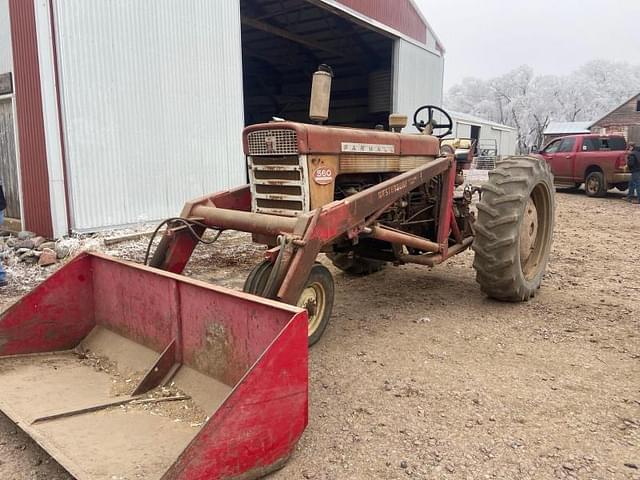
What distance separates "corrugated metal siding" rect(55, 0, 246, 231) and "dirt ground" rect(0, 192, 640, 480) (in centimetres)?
304

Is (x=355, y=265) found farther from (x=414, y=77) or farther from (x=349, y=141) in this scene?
(x=414, y=77)

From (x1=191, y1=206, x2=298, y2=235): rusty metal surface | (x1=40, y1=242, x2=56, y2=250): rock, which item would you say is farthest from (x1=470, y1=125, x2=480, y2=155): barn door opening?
(x1=191, y1=206, x2=298, y2=235): rusty metal surface

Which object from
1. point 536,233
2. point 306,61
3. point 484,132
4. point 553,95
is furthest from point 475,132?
point 553,95

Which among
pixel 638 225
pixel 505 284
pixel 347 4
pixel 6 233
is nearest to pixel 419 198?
pixel 505 284

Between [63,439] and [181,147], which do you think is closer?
[63,439]

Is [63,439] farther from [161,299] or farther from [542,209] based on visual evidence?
[542,209]

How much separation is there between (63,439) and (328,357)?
6.04 ft

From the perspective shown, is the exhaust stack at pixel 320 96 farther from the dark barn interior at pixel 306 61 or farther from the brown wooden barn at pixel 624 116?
the brown wooden barn at pixel 624 116

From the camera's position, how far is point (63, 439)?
2.32 meters

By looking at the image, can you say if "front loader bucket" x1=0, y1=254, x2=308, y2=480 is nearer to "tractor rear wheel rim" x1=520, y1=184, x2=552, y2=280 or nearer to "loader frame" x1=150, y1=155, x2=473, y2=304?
"loader frame" x1=150, y1=155, x2=473, y2=304

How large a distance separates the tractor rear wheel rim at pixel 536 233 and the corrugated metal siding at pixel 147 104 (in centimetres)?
562

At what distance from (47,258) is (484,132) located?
33.5 m

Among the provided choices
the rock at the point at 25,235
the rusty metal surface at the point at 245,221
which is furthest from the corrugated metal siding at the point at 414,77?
the rusty metal surface at the point at 245,221

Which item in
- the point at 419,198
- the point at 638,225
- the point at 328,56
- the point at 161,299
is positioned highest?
the point at 328,56
